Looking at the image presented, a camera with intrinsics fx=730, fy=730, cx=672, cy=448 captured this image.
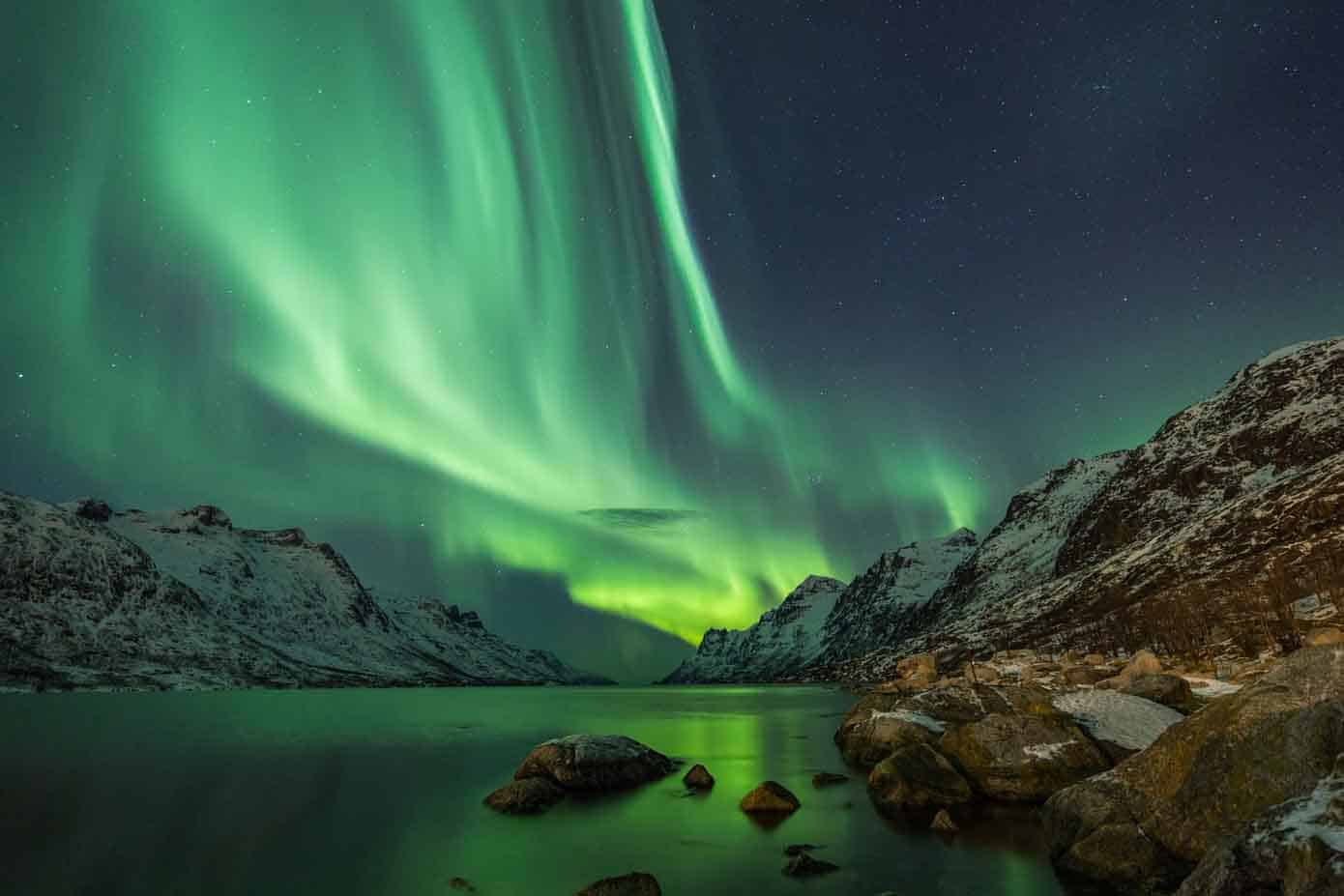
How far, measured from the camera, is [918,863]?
2364cm

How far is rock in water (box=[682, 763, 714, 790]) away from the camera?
38.8m

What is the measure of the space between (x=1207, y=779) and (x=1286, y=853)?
345 inches

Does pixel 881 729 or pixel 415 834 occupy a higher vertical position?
pixel 881 729

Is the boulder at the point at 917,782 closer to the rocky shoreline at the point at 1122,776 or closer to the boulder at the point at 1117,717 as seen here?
the rocky shoreline at the point at 1122,776

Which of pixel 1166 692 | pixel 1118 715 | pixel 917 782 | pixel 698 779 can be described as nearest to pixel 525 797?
pixel 698 779

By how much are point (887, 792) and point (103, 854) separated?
1176 inches

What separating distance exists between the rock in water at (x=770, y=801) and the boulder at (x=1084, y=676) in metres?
44.9

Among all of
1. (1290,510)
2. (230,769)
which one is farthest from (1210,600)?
(230,769)

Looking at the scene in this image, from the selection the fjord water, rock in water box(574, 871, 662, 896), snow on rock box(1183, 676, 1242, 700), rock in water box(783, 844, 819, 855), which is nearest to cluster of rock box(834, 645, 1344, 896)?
snow on rock box(1183, 676, 1242, 700)

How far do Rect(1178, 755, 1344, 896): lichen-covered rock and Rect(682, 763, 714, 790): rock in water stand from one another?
96.8ft

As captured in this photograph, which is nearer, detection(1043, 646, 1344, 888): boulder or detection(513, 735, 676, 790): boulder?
detection(1043, 646, 1344, 888): boulder

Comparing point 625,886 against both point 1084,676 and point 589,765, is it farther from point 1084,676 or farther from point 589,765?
point 1084,676

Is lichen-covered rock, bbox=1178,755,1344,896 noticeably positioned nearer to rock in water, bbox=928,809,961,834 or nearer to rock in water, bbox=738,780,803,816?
rock in water, bbox=928,809,961,834

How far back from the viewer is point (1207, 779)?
1823 cm
